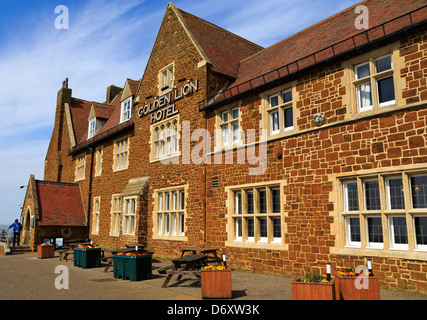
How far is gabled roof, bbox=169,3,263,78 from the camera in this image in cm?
1576

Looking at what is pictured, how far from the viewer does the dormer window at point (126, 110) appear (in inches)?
879

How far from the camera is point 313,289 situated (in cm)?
627

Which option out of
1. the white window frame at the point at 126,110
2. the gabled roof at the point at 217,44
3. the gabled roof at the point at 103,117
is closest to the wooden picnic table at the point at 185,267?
the gabled roof at the point at 217,44

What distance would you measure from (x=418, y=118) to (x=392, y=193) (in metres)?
1.90

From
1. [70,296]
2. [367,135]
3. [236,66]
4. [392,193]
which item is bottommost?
[70,296]

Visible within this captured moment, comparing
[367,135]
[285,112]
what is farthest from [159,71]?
[367,135]

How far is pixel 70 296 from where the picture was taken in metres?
7.99

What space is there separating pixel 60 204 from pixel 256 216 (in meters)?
17.2

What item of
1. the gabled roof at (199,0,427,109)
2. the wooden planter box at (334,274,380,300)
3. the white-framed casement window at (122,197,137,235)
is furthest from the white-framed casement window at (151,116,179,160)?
the wooden planter box at (334,274,380,300)

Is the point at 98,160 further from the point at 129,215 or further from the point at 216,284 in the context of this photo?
the point at 216,284

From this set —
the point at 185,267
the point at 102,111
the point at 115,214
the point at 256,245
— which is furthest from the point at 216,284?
the point at 102,111
